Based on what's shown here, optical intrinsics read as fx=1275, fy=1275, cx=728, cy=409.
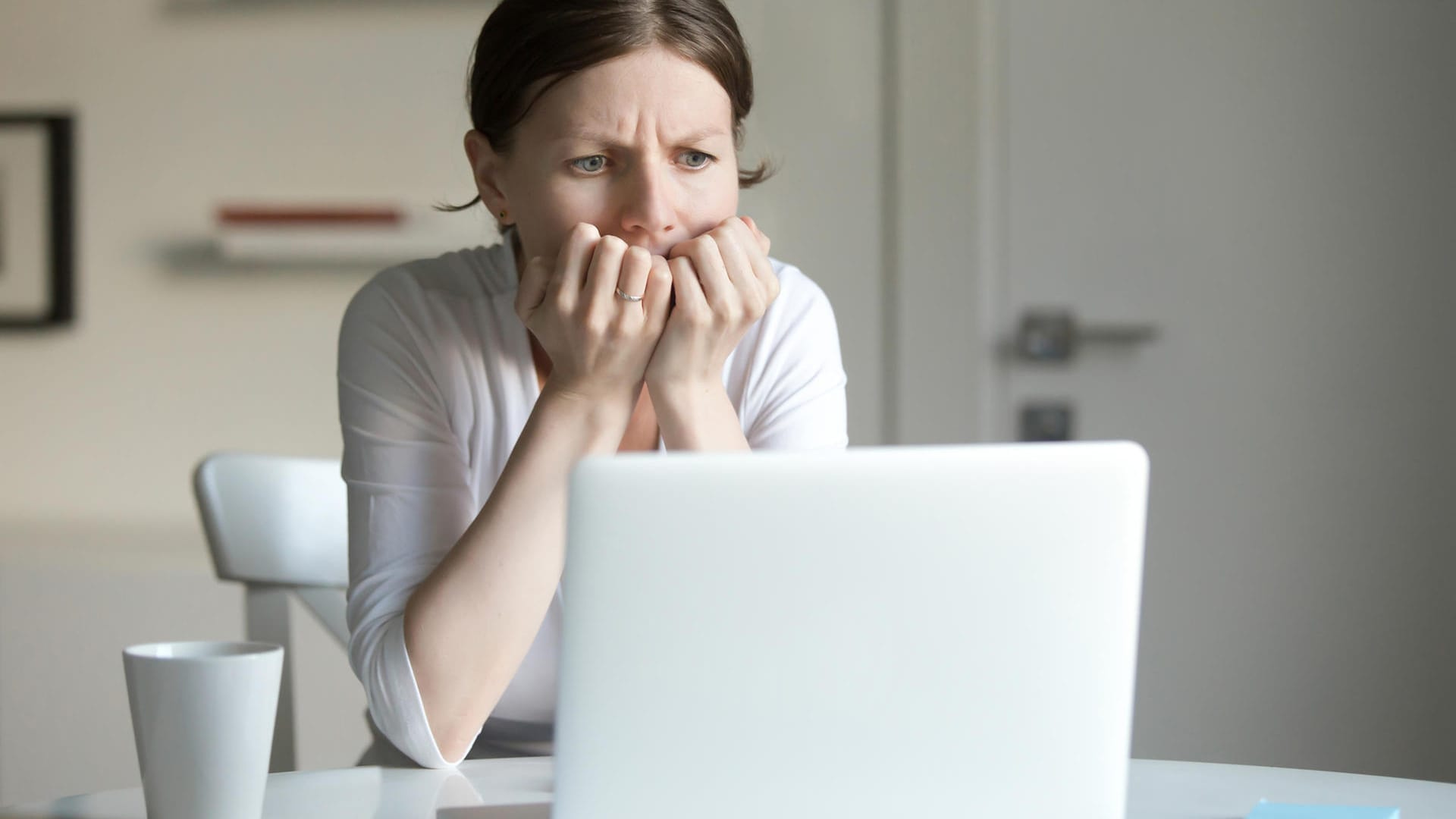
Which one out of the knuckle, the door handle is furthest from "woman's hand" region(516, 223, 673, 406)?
the door handle

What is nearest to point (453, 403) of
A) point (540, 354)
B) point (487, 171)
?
point (540, 354)

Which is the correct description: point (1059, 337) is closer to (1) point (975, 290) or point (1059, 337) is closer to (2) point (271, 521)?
(1) point (975, 290)

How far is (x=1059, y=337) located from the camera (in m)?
2.12

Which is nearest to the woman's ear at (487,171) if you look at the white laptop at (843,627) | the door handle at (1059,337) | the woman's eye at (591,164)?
the woman's eye at (591,164)

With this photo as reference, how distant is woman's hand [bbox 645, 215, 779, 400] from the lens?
37.2 inches

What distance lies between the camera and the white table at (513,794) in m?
0.66

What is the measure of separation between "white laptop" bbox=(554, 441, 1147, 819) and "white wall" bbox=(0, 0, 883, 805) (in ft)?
5.42

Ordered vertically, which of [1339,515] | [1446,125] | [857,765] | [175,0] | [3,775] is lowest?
[3,775]

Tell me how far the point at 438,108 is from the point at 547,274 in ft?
4.15

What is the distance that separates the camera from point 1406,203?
6.75ft

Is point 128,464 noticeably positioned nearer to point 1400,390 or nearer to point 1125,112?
point 1125,112

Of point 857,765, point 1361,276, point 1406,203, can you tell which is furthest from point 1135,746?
point 857,765

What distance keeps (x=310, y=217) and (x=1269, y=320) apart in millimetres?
1573

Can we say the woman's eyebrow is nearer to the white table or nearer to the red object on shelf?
the white table
